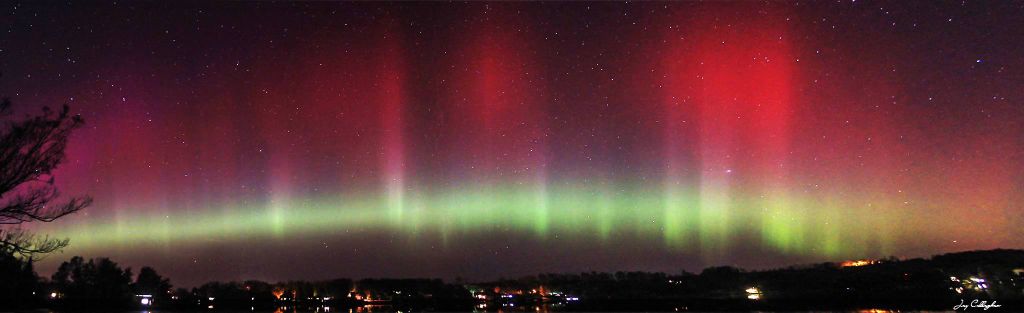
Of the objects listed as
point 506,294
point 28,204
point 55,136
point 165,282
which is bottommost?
point 506,294

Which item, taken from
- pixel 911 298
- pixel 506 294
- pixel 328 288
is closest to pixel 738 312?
pixel 911 298

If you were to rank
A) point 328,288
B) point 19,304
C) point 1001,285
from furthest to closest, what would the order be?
1. point 328,288
2. point 1001,285
3. point 19,304

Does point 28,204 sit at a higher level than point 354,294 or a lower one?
higher

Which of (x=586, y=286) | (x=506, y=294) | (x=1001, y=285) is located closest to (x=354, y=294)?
(x=506, y=294)

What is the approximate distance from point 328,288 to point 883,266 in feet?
405

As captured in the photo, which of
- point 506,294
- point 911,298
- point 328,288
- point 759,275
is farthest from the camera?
point 328,288

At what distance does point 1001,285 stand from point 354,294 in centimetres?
12539

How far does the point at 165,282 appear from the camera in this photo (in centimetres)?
11025

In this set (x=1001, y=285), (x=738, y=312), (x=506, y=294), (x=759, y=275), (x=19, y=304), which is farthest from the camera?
(x=506, y=294)

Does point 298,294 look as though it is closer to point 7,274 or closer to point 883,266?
point 883,266

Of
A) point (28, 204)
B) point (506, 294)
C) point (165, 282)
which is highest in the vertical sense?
point (28, 204)

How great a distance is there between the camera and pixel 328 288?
153875 millimetres

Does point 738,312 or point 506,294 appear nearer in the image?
point 738,312

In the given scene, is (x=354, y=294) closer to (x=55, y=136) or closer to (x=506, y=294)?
(x=506, y=294)
